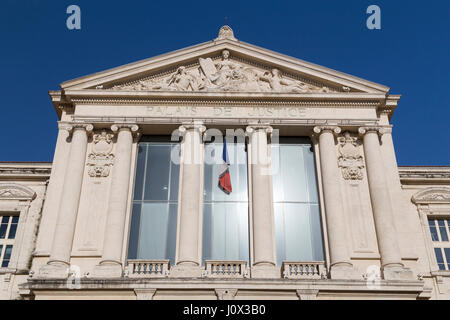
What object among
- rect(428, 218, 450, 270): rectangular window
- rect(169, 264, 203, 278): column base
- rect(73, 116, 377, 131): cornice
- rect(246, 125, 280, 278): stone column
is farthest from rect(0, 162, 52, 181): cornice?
rect(428, 218, 450, 270): rectangular window

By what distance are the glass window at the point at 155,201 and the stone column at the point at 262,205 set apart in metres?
3.09

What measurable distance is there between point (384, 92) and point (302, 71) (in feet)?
11.8

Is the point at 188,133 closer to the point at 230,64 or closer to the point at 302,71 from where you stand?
the point at 230,64

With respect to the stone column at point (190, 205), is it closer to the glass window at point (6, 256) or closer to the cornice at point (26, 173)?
the cornice at point (26, 173)

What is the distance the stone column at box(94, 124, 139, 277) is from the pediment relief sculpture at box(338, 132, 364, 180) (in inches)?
335

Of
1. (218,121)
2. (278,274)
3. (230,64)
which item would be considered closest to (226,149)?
(218,121)

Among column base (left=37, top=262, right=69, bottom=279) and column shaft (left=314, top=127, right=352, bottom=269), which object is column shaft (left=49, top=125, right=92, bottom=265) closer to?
column base (left=37, top=262, right=69, bottom=279)

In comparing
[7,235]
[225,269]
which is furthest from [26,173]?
[225,269]

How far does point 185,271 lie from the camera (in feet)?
60.7

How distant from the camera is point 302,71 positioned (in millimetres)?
23156

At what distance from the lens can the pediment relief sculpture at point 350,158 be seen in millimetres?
21172

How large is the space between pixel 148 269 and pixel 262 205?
192 inches

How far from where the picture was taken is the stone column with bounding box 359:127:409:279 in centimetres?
1873
